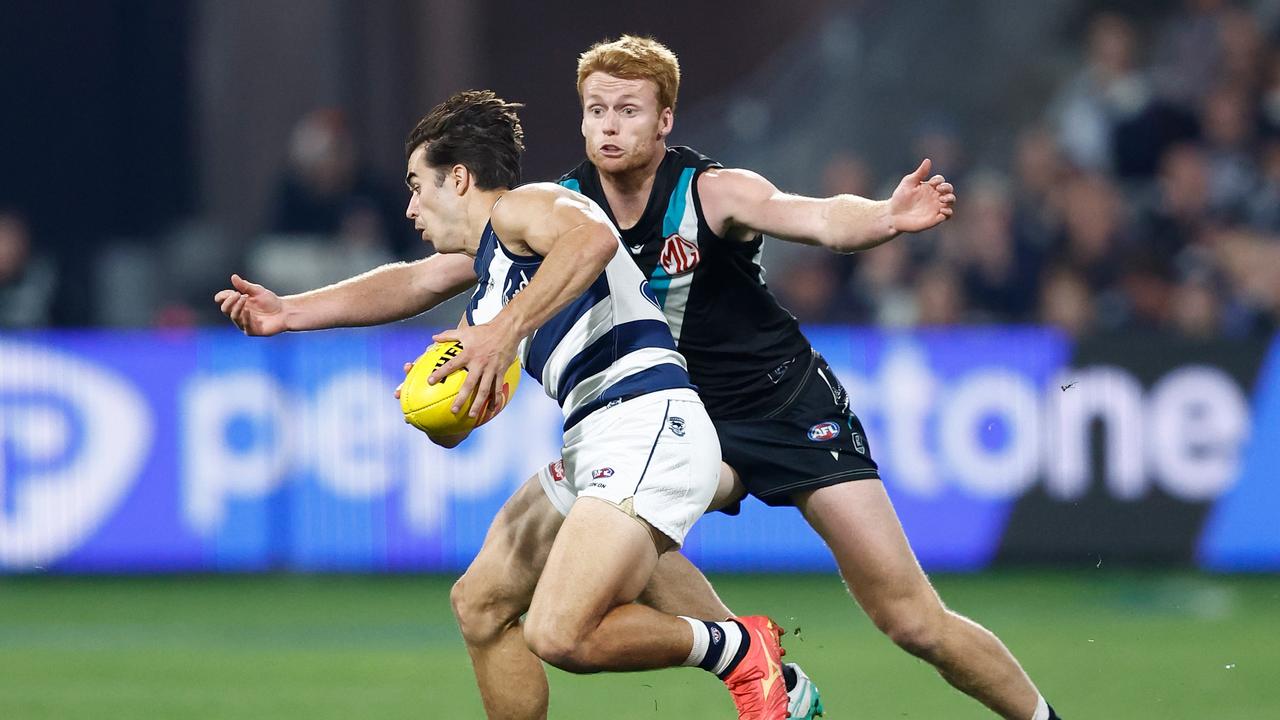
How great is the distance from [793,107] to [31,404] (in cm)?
722

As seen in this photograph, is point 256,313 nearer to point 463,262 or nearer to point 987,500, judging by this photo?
point 463,262

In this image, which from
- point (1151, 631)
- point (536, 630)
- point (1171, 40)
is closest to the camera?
point (536, 630)

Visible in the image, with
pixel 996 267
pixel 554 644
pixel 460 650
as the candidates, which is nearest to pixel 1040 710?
pixel 554 644

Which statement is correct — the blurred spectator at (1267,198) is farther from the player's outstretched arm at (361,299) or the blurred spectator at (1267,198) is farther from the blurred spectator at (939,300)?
the player's outstretched arm at (361,299)

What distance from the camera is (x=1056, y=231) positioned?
1245 centimetres

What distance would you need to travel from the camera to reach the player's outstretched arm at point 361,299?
5926 millimetres

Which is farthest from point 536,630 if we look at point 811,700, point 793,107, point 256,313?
point 793,107

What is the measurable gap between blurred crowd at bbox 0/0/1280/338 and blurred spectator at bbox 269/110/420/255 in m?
0.01

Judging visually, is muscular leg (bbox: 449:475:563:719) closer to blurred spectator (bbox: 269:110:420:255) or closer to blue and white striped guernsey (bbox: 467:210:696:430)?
blue and white striped guernsey (bbox: 467:210:696:430)

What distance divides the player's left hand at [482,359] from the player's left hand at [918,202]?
118 centimetres

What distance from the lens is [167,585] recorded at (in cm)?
Result: 1086

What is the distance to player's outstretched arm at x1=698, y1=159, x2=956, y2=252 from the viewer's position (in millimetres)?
5215

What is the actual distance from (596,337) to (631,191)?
0.60 meters

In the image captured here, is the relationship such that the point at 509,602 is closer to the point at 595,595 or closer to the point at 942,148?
the point at 595,595
